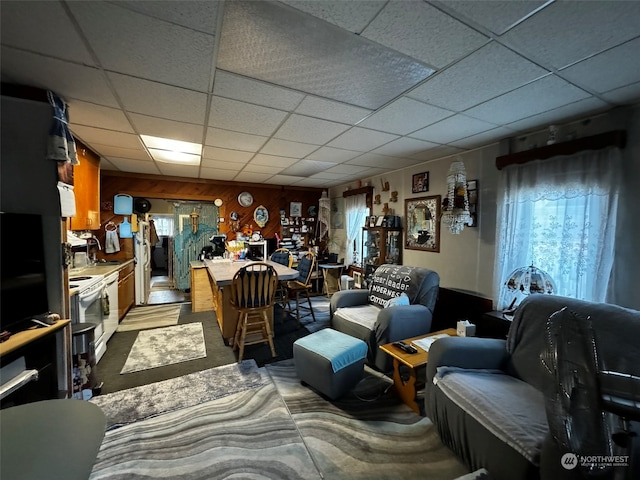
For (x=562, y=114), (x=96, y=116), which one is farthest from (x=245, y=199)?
(x=562, y=114)

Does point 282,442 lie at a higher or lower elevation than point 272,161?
lower

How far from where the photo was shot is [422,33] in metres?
1.20

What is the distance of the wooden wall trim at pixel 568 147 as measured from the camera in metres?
1.89

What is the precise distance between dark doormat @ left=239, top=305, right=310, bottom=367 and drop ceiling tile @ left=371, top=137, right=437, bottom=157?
8.50ft

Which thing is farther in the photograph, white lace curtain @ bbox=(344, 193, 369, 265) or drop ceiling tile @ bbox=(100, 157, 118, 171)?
white lace curtain @ bbox=(344, 193, 369, 265)

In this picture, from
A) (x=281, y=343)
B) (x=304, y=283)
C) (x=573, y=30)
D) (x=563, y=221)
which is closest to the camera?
(x=573, y=30)

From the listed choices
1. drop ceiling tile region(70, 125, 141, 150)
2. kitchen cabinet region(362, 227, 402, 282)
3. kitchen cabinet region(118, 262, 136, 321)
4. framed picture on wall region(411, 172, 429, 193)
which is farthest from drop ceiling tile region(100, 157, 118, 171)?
framed picture on wall region(411, 172, 429, 193)

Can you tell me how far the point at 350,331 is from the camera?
9.06 ft

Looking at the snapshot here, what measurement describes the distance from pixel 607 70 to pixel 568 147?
82cm

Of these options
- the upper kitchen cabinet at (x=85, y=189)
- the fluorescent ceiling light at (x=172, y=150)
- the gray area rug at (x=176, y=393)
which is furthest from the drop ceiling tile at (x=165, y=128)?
the gray area rug at (x=176, y=393)

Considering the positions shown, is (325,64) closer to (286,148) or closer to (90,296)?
(286,148)

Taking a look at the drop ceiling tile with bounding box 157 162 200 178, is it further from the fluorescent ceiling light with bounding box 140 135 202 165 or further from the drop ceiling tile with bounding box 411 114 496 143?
the drop ceiling tile with bounding box 411 114 496 143

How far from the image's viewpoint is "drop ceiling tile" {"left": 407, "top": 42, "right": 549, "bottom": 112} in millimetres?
1368

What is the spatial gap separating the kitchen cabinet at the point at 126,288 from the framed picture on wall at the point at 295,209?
10.4ft
